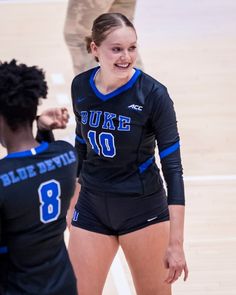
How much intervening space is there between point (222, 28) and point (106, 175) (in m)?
6.88

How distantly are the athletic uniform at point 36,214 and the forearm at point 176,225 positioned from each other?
695 millimetres

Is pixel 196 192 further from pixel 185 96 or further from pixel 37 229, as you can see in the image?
pixel 37 229

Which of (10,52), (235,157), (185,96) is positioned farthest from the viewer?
(10,52)

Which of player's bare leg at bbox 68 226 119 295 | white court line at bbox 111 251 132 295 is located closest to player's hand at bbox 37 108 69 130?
player's bare leg at bbox 68 226 119 295

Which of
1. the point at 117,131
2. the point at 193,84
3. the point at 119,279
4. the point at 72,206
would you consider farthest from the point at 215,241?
the point at 193,84

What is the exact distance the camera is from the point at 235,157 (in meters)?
7.09

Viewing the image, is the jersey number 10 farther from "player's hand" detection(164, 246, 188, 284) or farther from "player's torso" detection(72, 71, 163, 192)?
"player's hand" detection(164, 246, 188, 284)

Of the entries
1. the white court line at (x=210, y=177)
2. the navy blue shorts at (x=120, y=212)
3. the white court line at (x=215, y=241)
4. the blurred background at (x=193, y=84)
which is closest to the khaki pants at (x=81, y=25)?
the blurred background at (x=193, y=84)

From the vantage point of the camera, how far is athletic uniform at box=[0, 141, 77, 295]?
9.50 ft

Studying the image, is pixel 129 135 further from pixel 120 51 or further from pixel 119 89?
pixel 120 51

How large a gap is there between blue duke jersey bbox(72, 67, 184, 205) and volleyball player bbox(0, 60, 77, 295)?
79 cm

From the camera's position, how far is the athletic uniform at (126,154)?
3.80 m

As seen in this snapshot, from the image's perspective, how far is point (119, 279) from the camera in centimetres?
532

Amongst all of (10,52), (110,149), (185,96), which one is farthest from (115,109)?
(10,52)
